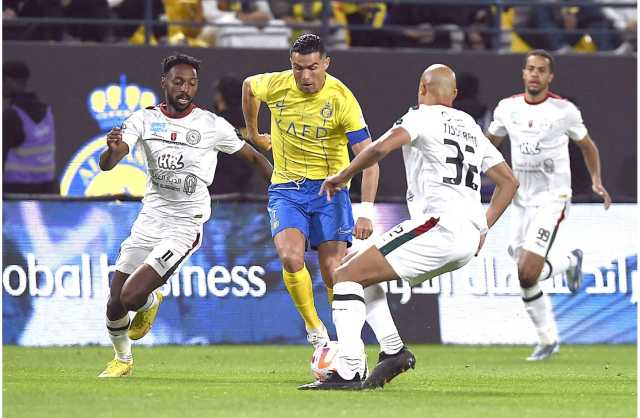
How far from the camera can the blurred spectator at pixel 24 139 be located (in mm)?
16812

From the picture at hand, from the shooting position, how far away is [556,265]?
47.3 feet

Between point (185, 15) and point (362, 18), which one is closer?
point (185, 15)

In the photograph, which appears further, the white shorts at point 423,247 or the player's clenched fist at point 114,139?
the player's clenched fist at point 114,139

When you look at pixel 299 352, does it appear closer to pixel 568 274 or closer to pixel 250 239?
pixel 250 239

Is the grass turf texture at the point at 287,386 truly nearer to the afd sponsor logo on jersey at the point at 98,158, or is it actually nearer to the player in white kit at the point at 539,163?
the player in white kit at the point at 539,163

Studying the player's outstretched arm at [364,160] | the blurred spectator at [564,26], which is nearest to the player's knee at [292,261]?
the player's outstretched arm at [364,160]

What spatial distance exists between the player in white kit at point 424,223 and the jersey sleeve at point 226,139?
1873mm

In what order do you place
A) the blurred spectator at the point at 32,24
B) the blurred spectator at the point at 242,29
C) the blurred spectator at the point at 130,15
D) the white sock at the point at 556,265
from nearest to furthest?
the white sock at the point at 556,265, the blurred spectator at the point at 32,24, the blurred spectator at the point at 242,29, the blurred spectator at the point at 130,15

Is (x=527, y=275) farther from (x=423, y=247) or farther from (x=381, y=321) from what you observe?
(x=423, y=247)

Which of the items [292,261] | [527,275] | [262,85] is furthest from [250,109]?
[527,275]

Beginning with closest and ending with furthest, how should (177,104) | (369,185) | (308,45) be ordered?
1. (369,185)
2. (308,45)
3. (177,104)

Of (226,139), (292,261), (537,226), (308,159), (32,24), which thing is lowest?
→ (537,226)

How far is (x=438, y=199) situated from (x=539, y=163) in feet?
15.9

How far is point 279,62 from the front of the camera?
688 inches
